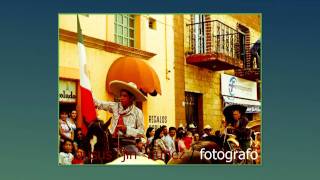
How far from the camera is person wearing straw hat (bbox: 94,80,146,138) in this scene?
354 inches

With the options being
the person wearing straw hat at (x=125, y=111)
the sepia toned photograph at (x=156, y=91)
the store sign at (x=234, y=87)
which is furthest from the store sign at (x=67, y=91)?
the store sign at (x=234, y=87)

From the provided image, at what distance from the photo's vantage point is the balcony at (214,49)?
915 cm

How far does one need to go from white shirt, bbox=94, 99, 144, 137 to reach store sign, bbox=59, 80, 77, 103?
0.47 m

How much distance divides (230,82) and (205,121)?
667mm

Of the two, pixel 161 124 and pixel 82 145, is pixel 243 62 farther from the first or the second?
pixel 82 145

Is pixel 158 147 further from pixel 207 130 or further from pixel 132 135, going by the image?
pixel 207 130

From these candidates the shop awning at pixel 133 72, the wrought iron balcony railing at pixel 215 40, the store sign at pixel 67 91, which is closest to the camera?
the store sign at pixel 67 91

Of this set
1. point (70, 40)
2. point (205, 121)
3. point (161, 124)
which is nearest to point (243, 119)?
point (205, 121)

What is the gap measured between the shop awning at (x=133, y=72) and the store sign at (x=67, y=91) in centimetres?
45

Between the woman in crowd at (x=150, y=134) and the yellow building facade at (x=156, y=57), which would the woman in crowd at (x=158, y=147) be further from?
the yellow building facade at (x=156, y=57)

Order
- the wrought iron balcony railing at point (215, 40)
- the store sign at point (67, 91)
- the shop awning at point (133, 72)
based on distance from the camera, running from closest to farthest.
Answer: the store sign at point (67, 91) < the shop awning at point (133, 72) < the wrought iron balcony railing at point (215, 40)

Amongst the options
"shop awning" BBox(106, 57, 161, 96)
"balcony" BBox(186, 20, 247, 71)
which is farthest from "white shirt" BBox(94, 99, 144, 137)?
"balcony" BBox(186, 20, 247, 71)

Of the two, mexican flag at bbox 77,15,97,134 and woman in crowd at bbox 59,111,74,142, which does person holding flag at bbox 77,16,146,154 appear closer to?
mexican flag at bbox 77,15,97,134

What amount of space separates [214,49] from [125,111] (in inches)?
58.4
